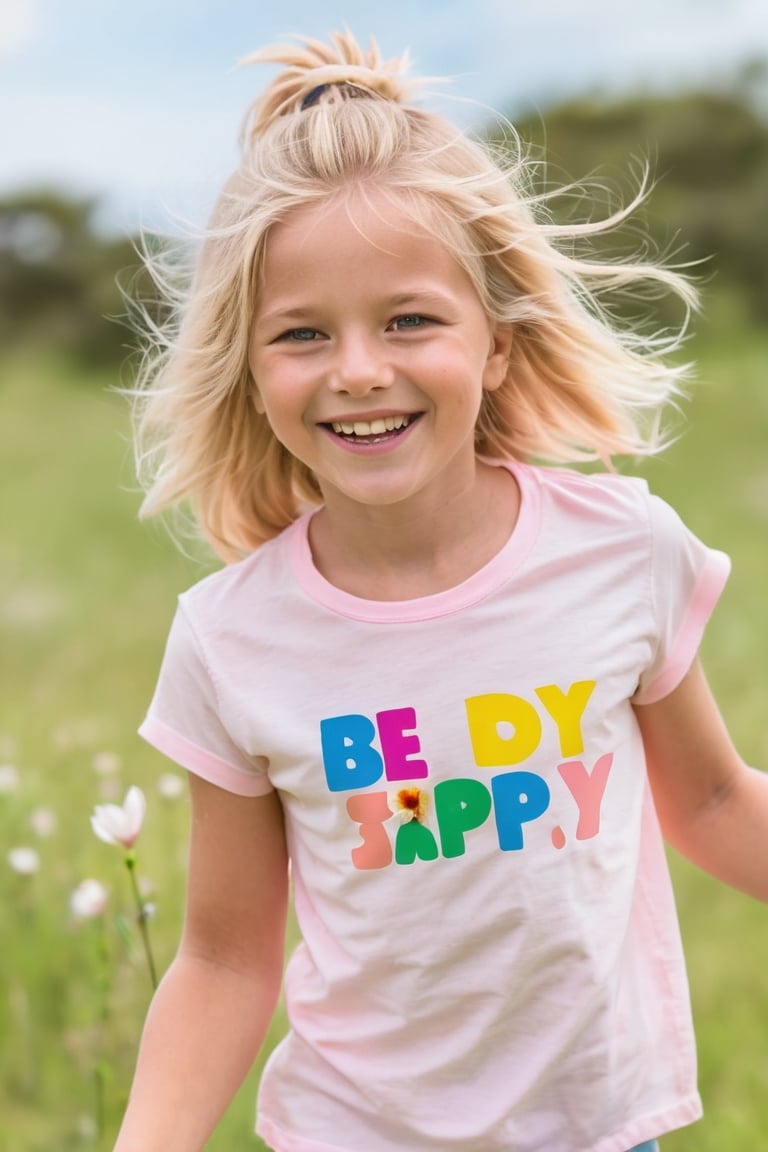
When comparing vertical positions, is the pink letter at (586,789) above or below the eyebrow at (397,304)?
below

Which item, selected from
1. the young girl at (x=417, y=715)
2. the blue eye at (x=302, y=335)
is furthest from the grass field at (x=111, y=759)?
the blue eye at (x=302, y=335)

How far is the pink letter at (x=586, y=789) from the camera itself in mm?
Answer: 1742

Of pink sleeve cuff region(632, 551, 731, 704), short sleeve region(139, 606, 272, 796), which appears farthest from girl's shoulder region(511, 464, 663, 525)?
short sleeve region(139, 606, 272, 796)

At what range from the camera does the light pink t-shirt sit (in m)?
1.73

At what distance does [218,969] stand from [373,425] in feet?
2.34

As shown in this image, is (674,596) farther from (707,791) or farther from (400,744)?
(400,744)

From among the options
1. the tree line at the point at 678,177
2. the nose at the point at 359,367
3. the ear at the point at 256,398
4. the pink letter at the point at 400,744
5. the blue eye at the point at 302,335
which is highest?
the tree line at the point at 678,177

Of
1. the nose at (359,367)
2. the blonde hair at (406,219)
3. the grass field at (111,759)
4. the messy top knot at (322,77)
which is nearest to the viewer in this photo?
the nose at (359,367)

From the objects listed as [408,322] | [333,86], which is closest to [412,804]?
[408,322]

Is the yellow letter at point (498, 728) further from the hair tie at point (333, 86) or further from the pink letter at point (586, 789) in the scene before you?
the hair tie at point (333, 86)

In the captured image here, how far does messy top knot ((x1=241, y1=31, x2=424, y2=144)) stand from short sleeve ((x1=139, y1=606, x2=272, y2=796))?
0.66 m

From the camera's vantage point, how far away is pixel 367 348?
66.1 inches

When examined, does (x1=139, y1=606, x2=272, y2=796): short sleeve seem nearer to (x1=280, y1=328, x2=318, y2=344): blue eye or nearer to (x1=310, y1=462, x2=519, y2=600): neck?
(x1=310, y1=462, x2=519, y2=600): neck

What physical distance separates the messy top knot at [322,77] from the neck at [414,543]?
19.4 inches
